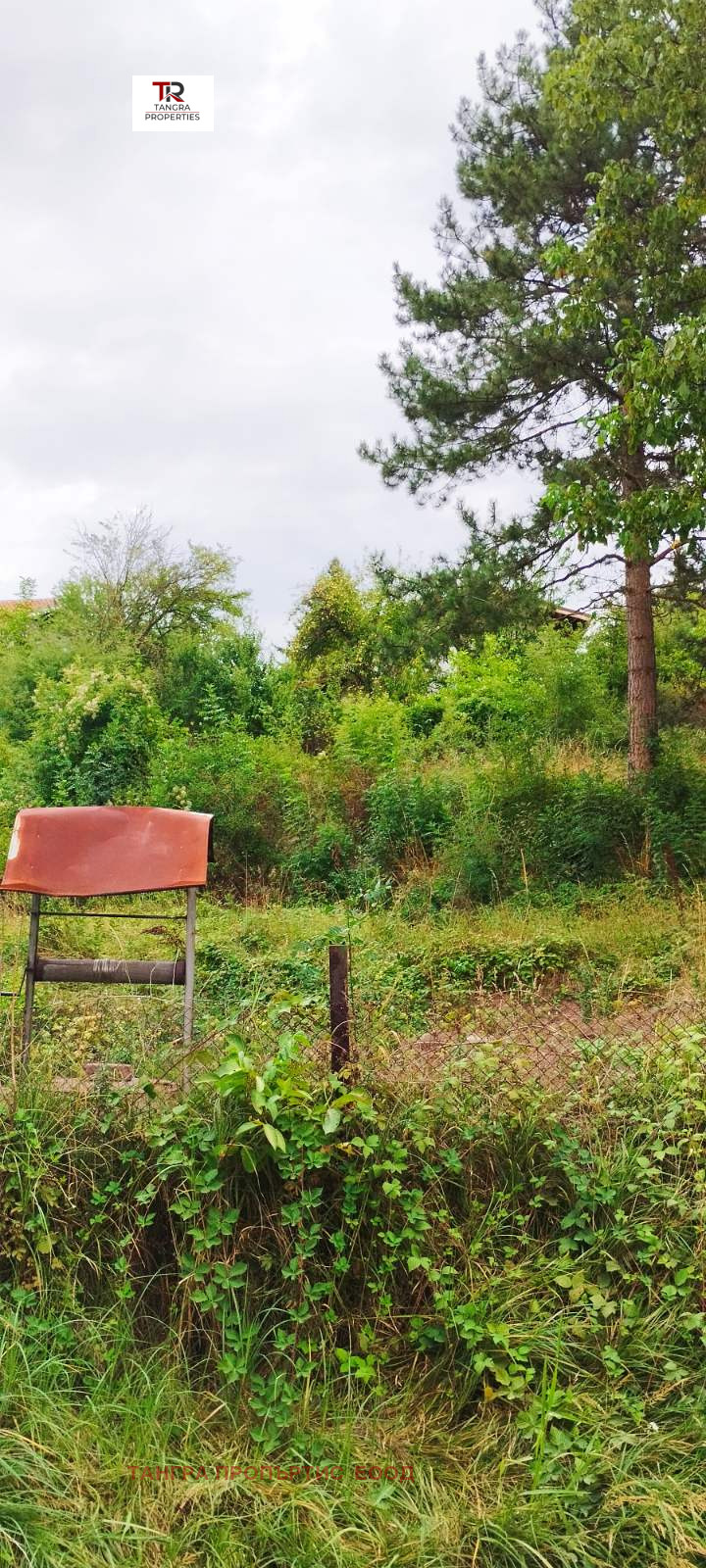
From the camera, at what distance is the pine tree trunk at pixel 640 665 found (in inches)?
441

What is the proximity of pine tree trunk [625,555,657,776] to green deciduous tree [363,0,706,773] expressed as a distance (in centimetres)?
2

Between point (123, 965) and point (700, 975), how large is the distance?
12.1ft

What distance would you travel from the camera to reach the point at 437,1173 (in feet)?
10.8

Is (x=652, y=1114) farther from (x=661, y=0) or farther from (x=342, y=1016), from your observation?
(x=661, y=0)

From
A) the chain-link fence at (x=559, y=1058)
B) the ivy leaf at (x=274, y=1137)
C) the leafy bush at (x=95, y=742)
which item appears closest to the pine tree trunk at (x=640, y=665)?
the leafy bush at (x=95, y=742)

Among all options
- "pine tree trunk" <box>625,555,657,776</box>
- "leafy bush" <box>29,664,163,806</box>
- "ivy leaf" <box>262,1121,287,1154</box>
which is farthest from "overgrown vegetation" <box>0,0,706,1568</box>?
"leafy bush" <box>29,664,163,806</box>

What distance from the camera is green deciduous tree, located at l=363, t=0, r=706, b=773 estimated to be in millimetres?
8164

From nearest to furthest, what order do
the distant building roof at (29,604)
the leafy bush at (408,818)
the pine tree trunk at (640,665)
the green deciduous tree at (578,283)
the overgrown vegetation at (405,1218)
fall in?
the overgrown vegetation at (405,1218), the green deciduous tree at (578,283), the leafy bush at (408,818), the pine tree trunk at (640,665), the distant building roof at (29,604)

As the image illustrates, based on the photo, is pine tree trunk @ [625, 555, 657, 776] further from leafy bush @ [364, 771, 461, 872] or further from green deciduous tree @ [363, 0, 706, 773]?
leafy bush @ [364, 771, 461, 872]

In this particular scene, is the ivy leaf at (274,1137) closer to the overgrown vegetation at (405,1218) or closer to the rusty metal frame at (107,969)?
the overgrown vegetation at (405,1218)

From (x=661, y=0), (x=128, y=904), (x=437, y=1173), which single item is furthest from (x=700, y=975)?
(x=661, y=0)

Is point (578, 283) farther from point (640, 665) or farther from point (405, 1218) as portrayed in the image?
point (405, 1218)

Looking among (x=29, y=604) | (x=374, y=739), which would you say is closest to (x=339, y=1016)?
(x=374, y=739)

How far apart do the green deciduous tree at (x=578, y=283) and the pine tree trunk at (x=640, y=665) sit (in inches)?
0.7
